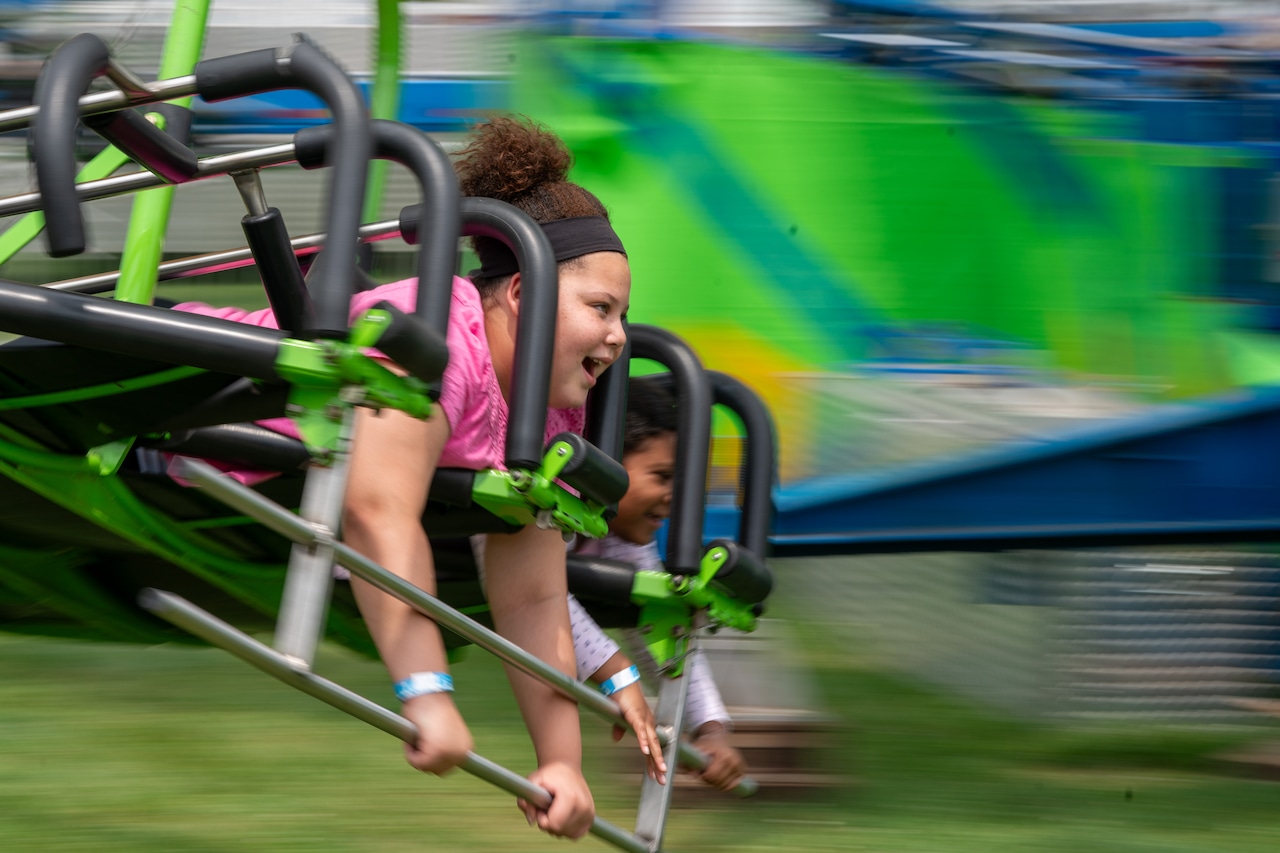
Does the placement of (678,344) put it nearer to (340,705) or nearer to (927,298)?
(340,705)

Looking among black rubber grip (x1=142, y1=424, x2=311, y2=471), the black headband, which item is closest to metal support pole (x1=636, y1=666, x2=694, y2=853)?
the black headband

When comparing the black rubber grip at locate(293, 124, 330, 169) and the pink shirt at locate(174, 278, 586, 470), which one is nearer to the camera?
the black rubber grip at locate(293, 124, 330, 169)

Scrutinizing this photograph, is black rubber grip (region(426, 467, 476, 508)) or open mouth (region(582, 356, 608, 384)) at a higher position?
open mouth (region(582, 356, 608, 384))

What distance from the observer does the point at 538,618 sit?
1.97 meters

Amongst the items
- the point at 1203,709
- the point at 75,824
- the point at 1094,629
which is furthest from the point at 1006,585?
the point at 75,824

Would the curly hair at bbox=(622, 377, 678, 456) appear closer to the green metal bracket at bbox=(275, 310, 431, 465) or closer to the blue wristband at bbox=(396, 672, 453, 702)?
the blue wristband at bbox=(396, 672, 453, 702)

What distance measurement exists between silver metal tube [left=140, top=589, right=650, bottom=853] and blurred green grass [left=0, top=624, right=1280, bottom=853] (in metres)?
0.90

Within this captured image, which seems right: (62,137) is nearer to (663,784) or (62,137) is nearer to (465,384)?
(465,384)

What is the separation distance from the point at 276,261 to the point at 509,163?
2.07 feet

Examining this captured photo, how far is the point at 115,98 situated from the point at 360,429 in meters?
0.44

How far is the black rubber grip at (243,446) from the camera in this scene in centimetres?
167

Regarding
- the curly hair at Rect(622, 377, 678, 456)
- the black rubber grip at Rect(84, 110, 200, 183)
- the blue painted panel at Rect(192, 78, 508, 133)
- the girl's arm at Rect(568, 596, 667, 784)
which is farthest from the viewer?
the blue painted panel at Rect(192, 78, 508, 133)

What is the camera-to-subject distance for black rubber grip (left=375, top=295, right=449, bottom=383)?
1422 mm

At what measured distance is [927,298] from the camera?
10.9 ft
